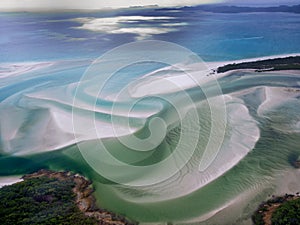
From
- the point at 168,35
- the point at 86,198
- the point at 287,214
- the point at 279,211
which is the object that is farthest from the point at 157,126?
the point at 168,35

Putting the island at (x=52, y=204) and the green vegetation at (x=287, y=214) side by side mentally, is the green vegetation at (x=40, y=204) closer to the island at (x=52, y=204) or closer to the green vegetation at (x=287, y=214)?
the island at (x=52, y=204)

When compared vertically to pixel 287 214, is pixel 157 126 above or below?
Result: above

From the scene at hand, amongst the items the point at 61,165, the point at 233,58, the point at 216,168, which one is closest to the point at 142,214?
the point at 216,168

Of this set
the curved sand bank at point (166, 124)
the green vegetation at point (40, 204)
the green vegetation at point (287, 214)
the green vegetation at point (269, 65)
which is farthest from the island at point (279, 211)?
the green vegetation at point (269, 65)

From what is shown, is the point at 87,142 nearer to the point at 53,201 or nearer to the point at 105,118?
the point at 105,118

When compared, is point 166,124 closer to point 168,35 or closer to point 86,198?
point 86,198

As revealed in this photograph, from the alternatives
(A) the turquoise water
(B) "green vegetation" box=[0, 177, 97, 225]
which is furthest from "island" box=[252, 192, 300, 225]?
(B) "green vegetation" box=[0, 177, 97, 225]
